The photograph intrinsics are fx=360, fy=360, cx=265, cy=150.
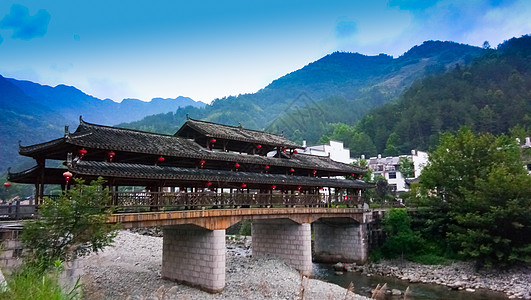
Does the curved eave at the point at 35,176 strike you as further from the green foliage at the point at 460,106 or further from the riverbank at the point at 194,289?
the green foliage at the point at 460,106

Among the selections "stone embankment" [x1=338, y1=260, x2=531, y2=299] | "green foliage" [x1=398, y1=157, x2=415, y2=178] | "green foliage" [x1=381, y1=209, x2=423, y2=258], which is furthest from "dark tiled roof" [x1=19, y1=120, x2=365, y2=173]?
"green foliage" [x1=398, y1=157, x2=415, y2=178]

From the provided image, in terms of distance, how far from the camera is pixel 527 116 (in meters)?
64.7

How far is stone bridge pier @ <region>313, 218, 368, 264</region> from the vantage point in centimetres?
2923

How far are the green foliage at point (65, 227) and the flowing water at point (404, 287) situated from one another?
14543 millimetres

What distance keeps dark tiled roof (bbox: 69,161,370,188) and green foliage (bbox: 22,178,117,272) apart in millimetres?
2577

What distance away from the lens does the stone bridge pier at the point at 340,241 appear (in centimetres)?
2923

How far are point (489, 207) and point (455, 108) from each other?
59.1 meters

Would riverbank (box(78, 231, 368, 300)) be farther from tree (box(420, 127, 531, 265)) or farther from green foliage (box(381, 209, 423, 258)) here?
tree (box(420, 127, 531, 265))

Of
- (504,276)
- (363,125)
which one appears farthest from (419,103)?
(504,276)

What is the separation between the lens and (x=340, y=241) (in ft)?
99.6

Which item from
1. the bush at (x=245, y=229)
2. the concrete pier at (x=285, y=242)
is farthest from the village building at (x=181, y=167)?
the bush at (x=245, y=229)

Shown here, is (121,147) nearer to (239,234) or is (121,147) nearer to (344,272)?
(344,272)

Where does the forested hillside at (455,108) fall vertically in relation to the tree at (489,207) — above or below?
above

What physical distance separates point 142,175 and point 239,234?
27.2 m
